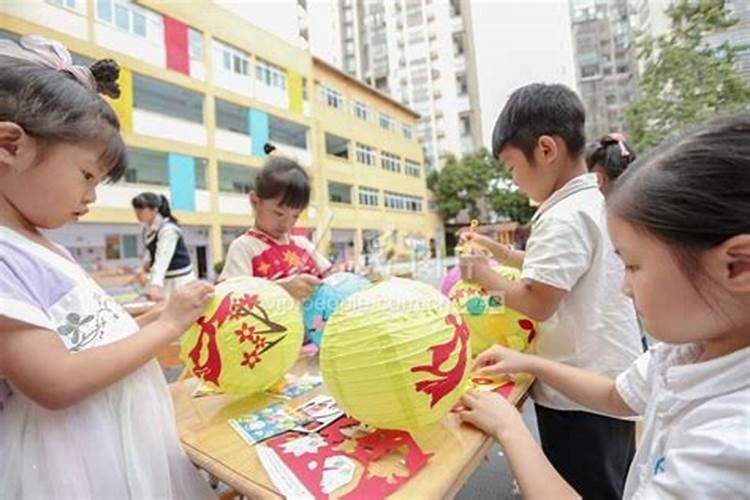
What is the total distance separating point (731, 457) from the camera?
34cm

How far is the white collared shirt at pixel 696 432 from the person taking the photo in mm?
343

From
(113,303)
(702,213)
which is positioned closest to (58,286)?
(113,303)

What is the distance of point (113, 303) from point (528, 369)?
0.55 meters

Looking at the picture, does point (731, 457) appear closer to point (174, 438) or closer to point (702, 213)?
point (702, 213)

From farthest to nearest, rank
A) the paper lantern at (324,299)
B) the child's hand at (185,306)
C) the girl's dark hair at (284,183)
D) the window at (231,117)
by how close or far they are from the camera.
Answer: the window at (231,117)
the girl's dark hair at (284,183)
the paper lantern at (324,299)
the child's hand at (185,306)

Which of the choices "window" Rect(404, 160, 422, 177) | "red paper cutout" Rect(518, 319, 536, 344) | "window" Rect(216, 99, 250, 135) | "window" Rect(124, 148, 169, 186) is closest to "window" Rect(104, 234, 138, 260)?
"window" Rect(124, 148, 169, 186)

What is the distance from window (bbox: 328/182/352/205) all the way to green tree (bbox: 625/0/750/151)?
6882 millimetres

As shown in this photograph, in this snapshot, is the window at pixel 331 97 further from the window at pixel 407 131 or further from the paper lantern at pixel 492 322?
the paper lantern at pixel 492 322

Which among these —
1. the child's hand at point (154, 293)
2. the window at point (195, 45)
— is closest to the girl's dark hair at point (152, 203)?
the child's hand at point (154, 293)

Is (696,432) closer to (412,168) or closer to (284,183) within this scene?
(284,183)

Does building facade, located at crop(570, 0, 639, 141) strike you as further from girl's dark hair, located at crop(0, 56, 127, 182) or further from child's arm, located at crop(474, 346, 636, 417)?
girl's dark hair, located at crop(0, 56, 127, 182)

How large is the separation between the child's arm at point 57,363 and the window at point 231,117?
7556 millimetres

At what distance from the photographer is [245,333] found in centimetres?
64

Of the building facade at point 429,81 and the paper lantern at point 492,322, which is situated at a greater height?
the building facade at point 429,81
